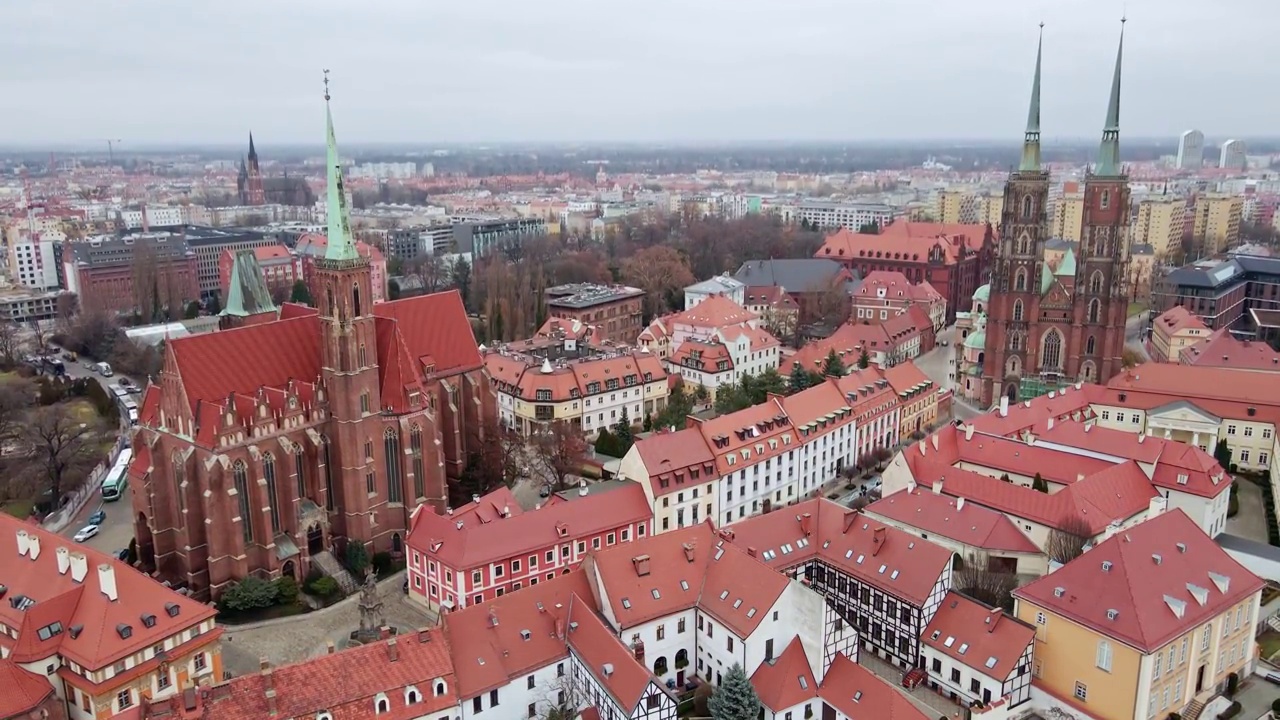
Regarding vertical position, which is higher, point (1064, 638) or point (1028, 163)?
point (1028, 163)

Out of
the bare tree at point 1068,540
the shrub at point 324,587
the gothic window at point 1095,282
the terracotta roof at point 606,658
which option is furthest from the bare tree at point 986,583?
the gothic window at point 1095,282

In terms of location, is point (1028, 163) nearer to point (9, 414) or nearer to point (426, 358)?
point (426, 358)

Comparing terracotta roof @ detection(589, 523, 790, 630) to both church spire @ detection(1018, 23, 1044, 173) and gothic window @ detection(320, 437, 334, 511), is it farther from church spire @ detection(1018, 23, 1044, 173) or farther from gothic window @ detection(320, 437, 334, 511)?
church spire @ detection(1018, 23, 1044, 173)

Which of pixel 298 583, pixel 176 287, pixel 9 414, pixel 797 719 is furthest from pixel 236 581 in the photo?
pixel 176 287

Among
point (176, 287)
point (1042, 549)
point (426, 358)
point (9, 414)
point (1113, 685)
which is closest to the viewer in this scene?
point (1113, 685)

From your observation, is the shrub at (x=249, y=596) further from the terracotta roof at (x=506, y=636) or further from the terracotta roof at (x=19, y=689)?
the terracotta roof at (x=506, y=636)
